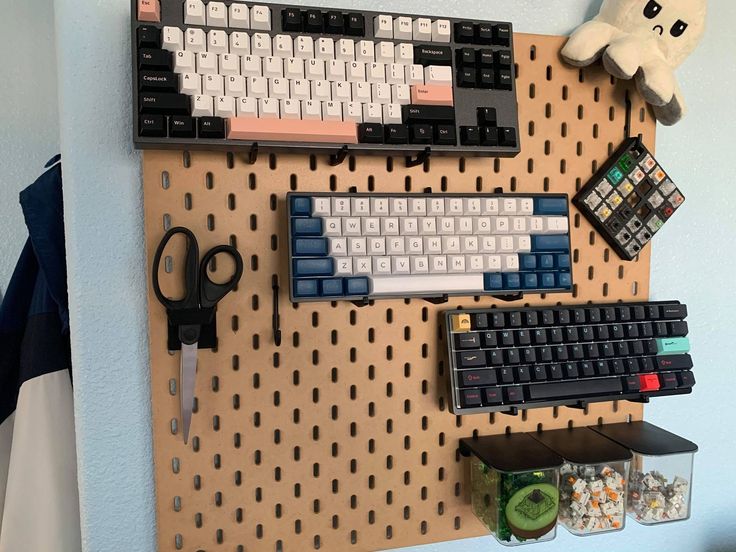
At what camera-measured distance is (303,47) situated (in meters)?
0.78

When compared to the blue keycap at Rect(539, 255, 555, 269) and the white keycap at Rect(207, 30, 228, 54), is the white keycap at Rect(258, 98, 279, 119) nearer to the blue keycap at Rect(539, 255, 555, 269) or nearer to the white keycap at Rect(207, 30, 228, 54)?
the white keycap at Rect(207, 30, 228, 54)

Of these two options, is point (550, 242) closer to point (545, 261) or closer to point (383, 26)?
point (545, 261)

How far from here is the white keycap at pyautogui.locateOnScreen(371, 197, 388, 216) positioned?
0.82 m

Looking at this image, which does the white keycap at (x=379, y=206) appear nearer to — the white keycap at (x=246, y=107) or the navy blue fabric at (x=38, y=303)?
the white keycap at (x=246, y=107)

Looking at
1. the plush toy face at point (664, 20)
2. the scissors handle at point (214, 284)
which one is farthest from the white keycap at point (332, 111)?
the plush toy face at point (664, 20)

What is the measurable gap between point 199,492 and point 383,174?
0.54 meters

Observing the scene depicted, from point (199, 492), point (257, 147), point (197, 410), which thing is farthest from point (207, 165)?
point (199, 492)

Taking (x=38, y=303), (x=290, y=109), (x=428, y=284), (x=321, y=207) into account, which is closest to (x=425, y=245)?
(x=428, y=284)

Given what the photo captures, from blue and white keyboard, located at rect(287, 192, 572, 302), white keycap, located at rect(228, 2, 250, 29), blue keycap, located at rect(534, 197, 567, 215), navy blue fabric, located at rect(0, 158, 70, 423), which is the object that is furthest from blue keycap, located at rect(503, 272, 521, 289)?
navy blue fabric, located at rect(0, 158, 70, 423)

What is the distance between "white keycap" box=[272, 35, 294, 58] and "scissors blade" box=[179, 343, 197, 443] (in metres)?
0.41

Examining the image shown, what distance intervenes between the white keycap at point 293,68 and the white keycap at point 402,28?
151mm

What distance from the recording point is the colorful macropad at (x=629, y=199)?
0.92 metres

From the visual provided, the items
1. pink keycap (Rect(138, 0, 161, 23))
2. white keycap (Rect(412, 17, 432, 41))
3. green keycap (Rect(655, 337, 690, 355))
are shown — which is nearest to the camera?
pink keycap (Rect(138, 0, 161, 23))

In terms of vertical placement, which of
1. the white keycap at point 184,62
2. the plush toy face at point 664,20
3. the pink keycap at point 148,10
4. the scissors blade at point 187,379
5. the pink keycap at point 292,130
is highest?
the plush toy face at point 664,20
